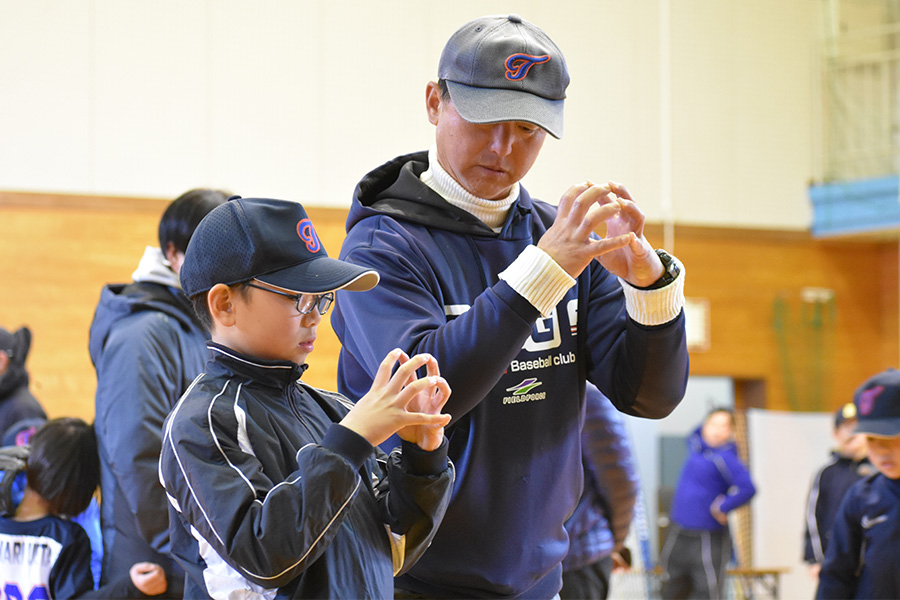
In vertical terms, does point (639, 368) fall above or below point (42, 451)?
above

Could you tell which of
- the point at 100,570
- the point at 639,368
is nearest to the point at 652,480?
the point at 100,570

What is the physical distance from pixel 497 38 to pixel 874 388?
2.40 m

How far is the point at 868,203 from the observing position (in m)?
10.4

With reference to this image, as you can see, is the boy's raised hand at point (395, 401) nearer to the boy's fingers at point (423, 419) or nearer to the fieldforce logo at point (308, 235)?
the boy's fingers at point (423, 419)

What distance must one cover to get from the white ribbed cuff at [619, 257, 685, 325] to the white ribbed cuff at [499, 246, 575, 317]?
0.79ft

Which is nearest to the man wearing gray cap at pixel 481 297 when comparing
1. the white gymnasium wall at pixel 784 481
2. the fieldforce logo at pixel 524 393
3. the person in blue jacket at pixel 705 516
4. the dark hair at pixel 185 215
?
the fieldforce logo at pixel 524 393

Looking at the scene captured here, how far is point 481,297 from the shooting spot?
Answer: 1.69m

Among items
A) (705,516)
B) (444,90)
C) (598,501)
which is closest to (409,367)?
(444,90)

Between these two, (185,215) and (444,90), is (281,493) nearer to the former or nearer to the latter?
(444,90)

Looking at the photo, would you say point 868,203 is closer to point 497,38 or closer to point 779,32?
point 779,32

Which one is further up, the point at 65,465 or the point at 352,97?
the point at 352,97

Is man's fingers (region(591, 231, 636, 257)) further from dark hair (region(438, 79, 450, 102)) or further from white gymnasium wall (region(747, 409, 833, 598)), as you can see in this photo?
white gymnasium wall (region(747, 409, 833, 598))

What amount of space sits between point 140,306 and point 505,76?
1497 millimetres

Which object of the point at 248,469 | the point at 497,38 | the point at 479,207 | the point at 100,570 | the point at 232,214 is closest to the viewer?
the point at 248,469
